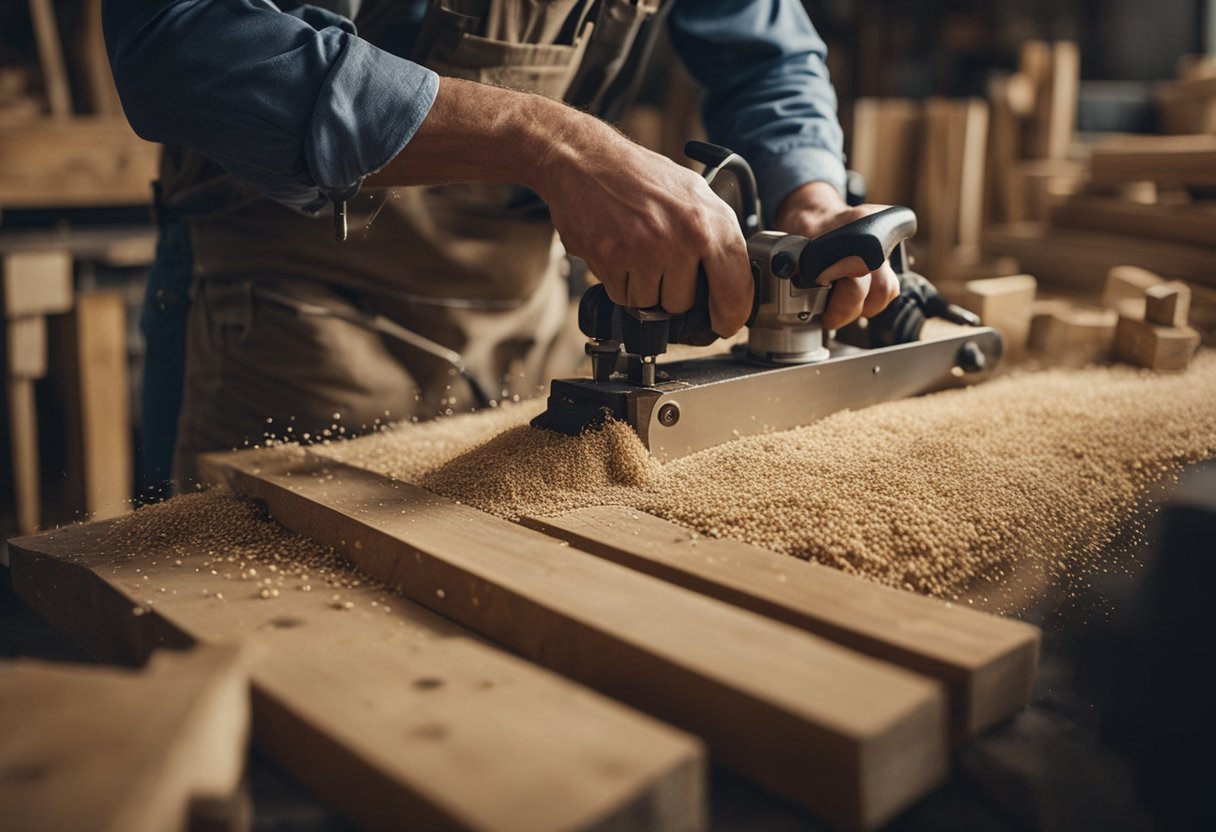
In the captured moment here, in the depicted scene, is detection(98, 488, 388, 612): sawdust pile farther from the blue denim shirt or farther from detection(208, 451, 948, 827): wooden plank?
the blue denim shirt

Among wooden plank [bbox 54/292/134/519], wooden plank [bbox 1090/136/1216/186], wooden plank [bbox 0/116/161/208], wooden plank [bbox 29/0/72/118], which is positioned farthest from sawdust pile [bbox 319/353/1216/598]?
wooden plank [bbox 29/0/72/118]

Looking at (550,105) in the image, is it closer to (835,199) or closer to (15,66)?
(835,199)

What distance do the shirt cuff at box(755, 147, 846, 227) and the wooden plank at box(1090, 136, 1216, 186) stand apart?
1149 mm

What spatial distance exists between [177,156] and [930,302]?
1.25 m

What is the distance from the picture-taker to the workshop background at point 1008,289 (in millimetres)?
724

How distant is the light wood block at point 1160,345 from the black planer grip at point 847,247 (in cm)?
68

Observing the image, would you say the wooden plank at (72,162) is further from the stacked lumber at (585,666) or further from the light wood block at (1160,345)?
the light wood block at (1160,345)

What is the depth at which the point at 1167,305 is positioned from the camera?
1721 mm

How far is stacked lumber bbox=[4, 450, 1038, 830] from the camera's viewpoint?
62 centimetres

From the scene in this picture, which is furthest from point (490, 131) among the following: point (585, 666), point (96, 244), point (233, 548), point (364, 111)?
point (96, 244)

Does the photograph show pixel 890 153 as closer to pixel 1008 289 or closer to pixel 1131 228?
pixel 1131 228

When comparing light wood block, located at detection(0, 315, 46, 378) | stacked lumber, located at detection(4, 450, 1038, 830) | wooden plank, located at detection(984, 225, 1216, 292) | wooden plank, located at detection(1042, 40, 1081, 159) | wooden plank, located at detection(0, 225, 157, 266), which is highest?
wooden plank, located at detection(1042, 40, 1081, 159)

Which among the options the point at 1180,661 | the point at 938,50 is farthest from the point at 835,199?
the point at 938,50

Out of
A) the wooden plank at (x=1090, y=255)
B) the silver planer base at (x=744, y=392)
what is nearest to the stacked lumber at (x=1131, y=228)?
the wooden plank at (x=1090, y=255)
